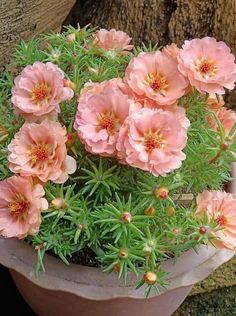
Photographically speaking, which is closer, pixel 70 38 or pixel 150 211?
pixel 150 211

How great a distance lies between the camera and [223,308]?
1.96 m

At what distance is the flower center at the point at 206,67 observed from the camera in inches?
52.9

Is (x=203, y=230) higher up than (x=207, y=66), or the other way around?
(x=207, y=66)

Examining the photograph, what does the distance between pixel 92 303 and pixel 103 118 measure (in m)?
0.37

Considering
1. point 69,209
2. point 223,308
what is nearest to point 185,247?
point 69,209

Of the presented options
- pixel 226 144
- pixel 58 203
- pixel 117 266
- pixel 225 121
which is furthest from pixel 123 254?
pixel 225 121

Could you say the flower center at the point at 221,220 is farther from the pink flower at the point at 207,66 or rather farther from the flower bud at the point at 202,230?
the pink flower at the point at 207,66

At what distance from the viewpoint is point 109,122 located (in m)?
1.28

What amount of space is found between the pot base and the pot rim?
4cm

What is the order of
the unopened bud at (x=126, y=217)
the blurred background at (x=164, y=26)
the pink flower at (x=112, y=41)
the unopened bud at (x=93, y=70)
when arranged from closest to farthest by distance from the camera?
1. the unopened bud at (x=126, y=217)
2. the unopened bud at (x=93, y=70)
3. the pink flower at (x=112, y=41)
4. the blurred background at (x=164, y=26)

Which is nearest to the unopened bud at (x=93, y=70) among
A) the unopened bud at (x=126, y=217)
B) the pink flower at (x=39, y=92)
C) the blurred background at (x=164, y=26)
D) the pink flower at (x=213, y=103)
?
the pink flower at (x=39, y=92)

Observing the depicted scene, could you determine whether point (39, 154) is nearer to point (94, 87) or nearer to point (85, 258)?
point (94, 87)

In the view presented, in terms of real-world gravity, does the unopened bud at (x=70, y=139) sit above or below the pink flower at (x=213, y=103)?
above

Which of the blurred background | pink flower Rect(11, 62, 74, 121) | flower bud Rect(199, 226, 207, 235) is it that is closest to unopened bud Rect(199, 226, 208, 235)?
flower bud Rect(199, 226, 207, 235)
